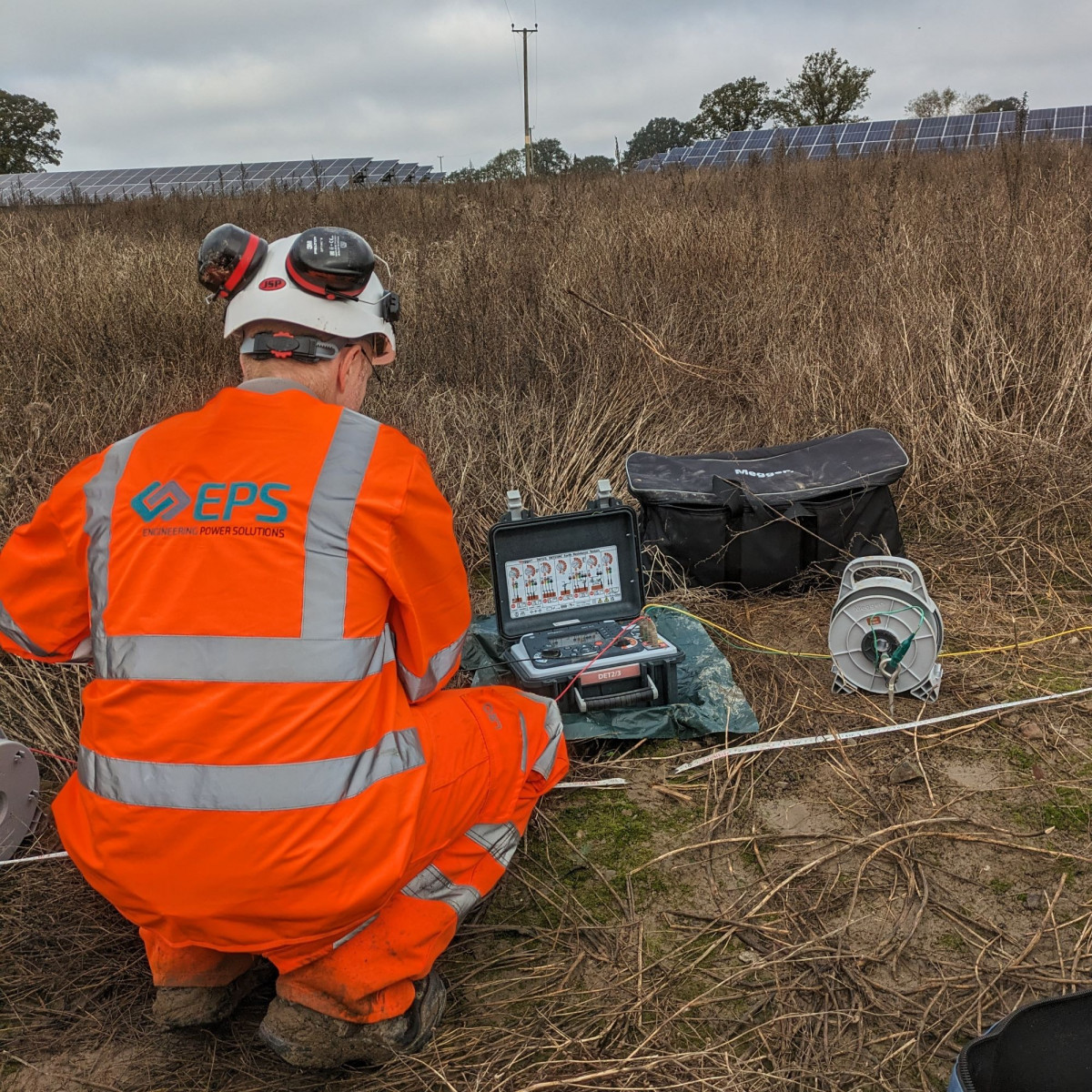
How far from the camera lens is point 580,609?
9.71 ft

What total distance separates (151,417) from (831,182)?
6713 mm

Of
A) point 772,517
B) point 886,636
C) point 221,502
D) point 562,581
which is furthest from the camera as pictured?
point 772,517

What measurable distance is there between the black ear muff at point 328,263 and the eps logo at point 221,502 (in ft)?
1.85

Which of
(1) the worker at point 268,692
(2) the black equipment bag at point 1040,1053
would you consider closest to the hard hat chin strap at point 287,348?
(1) the worker at point 268,692

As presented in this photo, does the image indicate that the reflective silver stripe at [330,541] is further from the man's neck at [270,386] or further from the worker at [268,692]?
the man's neck at [270,386]

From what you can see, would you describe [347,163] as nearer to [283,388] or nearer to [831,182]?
[831,182]

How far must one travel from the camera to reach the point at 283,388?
5.67 ft

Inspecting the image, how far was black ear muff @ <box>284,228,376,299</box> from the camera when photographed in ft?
6.17

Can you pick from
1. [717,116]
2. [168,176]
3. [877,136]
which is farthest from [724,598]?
[717,116]

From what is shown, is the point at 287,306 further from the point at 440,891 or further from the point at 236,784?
the point at 440,891

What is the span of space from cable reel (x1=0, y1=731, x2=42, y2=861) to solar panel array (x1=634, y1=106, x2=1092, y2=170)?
960cm

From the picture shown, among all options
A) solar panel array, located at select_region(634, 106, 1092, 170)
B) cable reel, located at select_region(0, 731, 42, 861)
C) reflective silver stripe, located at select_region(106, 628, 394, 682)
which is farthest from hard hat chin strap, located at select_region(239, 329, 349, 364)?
solar panel array, located at select_region(634, 106, 1092, 170)

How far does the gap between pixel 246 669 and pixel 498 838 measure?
821 millimetres

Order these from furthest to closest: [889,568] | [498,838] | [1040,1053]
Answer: [889,568] < [498,838] < [1040,1053]
